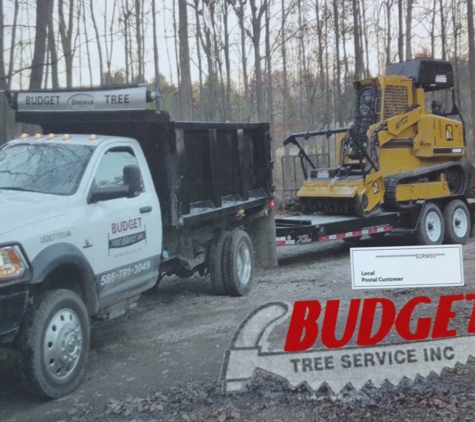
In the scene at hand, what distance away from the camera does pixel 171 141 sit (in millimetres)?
7285

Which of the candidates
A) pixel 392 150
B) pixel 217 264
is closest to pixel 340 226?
pixel 392 150

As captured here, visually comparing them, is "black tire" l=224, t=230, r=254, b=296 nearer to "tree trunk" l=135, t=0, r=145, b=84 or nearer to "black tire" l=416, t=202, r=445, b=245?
"black tire" l=416, t=202, r=445, b=245

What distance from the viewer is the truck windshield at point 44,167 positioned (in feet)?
19.7

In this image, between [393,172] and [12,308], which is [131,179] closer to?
[12,308]

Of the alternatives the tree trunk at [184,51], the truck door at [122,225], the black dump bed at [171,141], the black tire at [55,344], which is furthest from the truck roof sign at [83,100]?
the tree trunk at [184,51]

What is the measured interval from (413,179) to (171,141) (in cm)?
645

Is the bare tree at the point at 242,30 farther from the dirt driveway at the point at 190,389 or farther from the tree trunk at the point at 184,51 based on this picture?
the dirt driveway at the point at 190,389

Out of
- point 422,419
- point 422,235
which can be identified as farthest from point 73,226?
point 422,235

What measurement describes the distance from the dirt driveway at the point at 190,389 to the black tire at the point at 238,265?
50cm

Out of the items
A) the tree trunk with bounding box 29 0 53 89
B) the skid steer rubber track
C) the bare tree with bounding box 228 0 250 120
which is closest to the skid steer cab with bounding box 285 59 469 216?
the skid steer rubber track

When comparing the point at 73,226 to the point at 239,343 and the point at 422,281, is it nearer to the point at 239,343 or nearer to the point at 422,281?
the point at 239,343

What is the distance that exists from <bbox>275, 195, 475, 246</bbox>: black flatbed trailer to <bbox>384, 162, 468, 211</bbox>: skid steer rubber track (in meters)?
0.16

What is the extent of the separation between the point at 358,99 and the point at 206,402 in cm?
876

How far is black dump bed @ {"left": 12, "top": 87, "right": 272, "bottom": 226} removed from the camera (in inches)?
270
